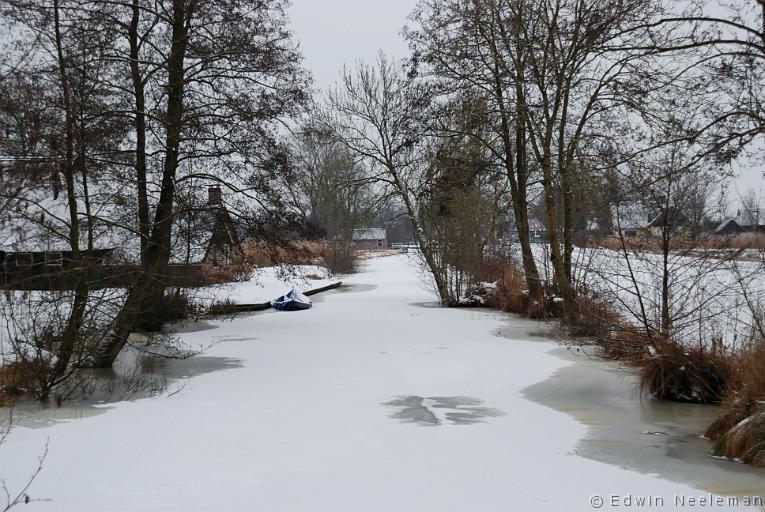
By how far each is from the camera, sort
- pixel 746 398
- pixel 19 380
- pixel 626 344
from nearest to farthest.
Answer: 1. pixel 746 398
2. pixel 19 380
3. pixel 626 344

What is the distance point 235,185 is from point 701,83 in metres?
10.5

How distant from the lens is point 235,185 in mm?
15969

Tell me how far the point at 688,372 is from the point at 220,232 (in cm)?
1068

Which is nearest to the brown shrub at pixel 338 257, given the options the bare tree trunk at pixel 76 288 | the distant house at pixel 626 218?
the distant house at pixel 626 218

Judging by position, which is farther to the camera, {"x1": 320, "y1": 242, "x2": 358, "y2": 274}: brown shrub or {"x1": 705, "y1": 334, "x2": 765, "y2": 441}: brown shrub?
{"x1": 320, "y1": 242, "x2": 358, "y2": 274}: brown shrub

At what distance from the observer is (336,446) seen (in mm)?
6516

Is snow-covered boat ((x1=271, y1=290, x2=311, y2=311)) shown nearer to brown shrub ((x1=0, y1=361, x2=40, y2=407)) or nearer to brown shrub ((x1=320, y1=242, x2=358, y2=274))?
brown shrub ((x1=0, y1=361, x2=40, y2=407))

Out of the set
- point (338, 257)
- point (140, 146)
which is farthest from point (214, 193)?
point (338, 257)

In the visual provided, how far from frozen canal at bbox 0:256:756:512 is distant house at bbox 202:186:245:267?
4352mm

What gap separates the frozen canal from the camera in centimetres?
516

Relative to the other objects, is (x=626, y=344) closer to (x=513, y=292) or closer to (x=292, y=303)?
(x=513, y=292)

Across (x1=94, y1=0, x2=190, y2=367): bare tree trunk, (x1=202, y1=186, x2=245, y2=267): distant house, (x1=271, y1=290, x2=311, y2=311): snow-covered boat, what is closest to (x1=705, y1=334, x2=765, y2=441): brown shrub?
(x1=94, y1=0, x2=190, y2=367): bare tree trunk

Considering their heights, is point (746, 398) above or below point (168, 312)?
above

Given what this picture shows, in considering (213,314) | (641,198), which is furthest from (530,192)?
(641,198)
